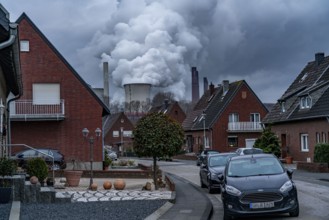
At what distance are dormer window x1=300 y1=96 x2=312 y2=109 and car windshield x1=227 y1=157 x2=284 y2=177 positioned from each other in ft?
95.8

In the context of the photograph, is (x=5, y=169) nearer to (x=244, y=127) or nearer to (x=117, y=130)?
(x=244, y=127)

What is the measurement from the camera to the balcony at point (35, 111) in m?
34.8

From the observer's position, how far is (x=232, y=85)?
65.8m

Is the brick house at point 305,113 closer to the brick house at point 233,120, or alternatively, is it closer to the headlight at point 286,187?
the brick house at point 233,120

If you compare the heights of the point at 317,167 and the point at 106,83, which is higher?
the point at 106,83

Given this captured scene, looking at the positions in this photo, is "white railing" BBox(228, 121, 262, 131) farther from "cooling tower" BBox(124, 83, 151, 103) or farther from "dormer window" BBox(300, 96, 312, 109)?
"dormer window" BBox(300, 96, 312, 109)

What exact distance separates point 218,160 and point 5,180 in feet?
34.2

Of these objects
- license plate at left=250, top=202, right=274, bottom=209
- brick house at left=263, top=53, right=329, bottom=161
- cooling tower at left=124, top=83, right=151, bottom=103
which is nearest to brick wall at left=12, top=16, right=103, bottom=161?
brick house at left=263, top=53, right=329, bottom=161

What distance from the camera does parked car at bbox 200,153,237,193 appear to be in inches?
805

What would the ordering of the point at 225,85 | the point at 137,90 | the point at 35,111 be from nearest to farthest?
the point at 35,111 → the point at 137,90 → the point at 225,85

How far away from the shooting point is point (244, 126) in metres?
62.4

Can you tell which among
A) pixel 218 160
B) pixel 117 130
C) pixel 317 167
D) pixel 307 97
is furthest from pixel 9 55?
pixel 117 130

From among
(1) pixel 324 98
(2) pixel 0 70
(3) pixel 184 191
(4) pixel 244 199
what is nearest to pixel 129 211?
(4) pixel 244 199

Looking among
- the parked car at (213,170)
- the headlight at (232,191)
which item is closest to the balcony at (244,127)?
the parked car at (213,170)
